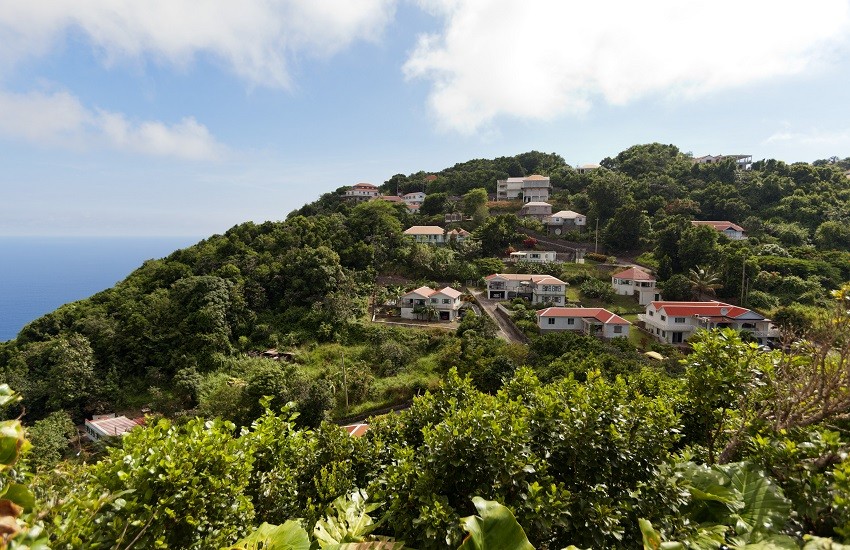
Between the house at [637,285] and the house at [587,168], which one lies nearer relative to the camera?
the house at [637,285]

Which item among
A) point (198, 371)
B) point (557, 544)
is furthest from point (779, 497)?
point (198, 371)

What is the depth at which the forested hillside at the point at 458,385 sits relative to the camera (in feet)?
10.5

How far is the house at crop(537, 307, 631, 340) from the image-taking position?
23.6 m

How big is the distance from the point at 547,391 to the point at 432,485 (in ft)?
5.41

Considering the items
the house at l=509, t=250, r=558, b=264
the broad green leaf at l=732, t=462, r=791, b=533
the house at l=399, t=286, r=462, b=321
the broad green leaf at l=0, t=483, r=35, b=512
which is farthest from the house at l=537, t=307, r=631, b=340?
the broad green leaf at l=0, t=483, r=35, b=512

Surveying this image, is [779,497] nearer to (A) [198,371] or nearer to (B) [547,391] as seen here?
(B) [547,391]

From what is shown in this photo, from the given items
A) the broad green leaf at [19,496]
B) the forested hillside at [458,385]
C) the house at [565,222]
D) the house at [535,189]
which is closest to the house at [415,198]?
the forested hillside at [458,385]

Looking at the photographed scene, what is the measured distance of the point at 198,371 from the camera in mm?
21984

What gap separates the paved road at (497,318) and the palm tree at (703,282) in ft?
43.2

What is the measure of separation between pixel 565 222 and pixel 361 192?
2840cm

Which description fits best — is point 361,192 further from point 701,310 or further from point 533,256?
point 701,310

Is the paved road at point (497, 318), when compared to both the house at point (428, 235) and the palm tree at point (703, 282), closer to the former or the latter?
the house at point (428, 235)

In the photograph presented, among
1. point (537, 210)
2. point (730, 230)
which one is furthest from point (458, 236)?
point (730, 230)

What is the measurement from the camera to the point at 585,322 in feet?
79.2
